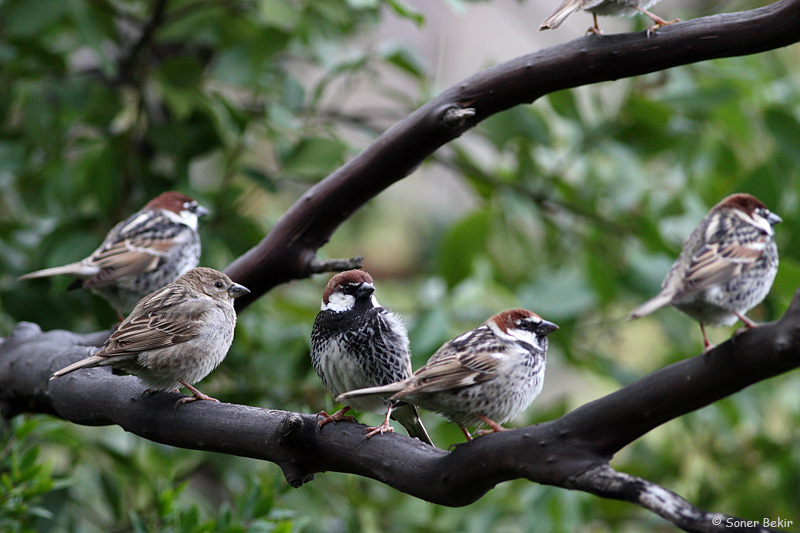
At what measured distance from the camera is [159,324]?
7.81ft

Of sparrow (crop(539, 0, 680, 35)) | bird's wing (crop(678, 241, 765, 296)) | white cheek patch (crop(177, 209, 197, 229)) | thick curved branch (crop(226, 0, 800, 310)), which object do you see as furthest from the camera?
white cheek patch (crop(177, 209, 197, 229))

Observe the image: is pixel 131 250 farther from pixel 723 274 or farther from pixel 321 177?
pixel 723 274

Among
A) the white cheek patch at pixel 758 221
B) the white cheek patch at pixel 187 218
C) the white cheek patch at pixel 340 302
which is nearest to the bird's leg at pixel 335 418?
the white cheek patch at pixel 340 302

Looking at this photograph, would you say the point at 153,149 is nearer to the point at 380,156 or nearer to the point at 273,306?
the point at 273,306

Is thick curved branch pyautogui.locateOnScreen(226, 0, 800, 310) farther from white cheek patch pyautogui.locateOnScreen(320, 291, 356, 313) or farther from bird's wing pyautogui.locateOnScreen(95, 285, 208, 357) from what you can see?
bird's wing pyautogui.locateOnScreen(95, 285, 208, 357)

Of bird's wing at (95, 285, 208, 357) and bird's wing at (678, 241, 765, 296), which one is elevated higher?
bird's wing at (678, 241, 765, 296)

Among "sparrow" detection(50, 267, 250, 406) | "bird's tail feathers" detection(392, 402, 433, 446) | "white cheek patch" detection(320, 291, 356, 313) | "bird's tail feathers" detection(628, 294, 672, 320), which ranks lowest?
"bird's tail feathers" detection(392, 402, 433, 446)

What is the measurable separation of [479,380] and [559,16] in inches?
45.8

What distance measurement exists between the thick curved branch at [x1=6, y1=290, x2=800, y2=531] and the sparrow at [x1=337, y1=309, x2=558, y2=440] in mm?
148

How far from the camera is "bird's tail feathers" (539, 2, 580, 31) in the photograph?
234cm

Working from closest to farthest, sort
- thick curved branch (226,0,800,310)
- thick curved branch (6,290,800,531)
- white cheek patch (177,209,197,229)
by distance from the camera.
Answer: thick curved branch (6,290,800,531), thick curved branch (226,0,800,310), white cheek patch (177,209,197,229)

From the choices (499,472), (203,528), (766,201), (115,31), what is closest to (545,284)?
(766,201)

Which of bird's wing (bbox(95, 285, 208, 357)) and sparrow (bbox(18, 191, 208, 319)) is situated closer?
bird's wing (bbox(95, 285, 208, 357))

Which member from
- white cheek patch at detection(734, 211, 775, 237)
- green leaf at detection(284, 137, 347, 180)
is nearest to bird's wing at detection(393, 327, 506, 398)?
white cheek patch at detection(734, 211, 775, 237)
